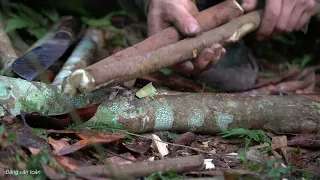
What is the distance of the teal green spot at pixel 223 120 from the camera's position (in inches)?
91.8

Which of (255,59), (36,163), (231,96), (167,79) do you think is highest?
(36,163)

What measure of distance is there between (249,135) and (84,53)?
124 centimetres

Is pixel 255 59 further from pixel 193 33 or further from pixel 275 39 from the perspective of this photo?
pixel 193 33

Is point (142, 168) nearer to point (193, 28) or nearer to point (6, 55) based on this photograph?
point (193, 28)

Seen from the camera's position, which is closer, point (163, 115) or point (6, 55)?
point (163, 115)

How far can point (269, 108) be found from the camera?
7.98 feet

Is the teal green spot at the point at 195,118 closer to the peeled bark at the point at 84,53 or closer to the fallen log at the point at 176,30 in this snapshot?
the fallen log at the point at 176,30

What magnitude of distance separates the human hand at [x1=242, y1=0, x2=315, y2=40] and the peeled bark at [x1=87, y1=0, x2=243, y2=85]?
0.19 m

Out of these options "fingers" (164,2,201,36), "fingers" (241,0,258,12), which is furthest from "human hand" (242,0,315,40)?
"fingers" (164,2,201,36)

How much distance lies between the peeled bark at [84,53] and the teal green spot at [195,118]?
2.21 ft

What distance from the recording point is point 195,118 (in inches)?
90.2

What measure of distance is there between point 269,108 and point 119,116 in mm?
827

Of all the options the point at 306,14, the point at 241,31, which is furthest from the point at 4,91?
the point at 306,14

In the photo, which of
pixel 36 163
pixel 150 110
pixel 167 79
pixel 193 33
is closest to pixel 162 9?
pixel 193 33
